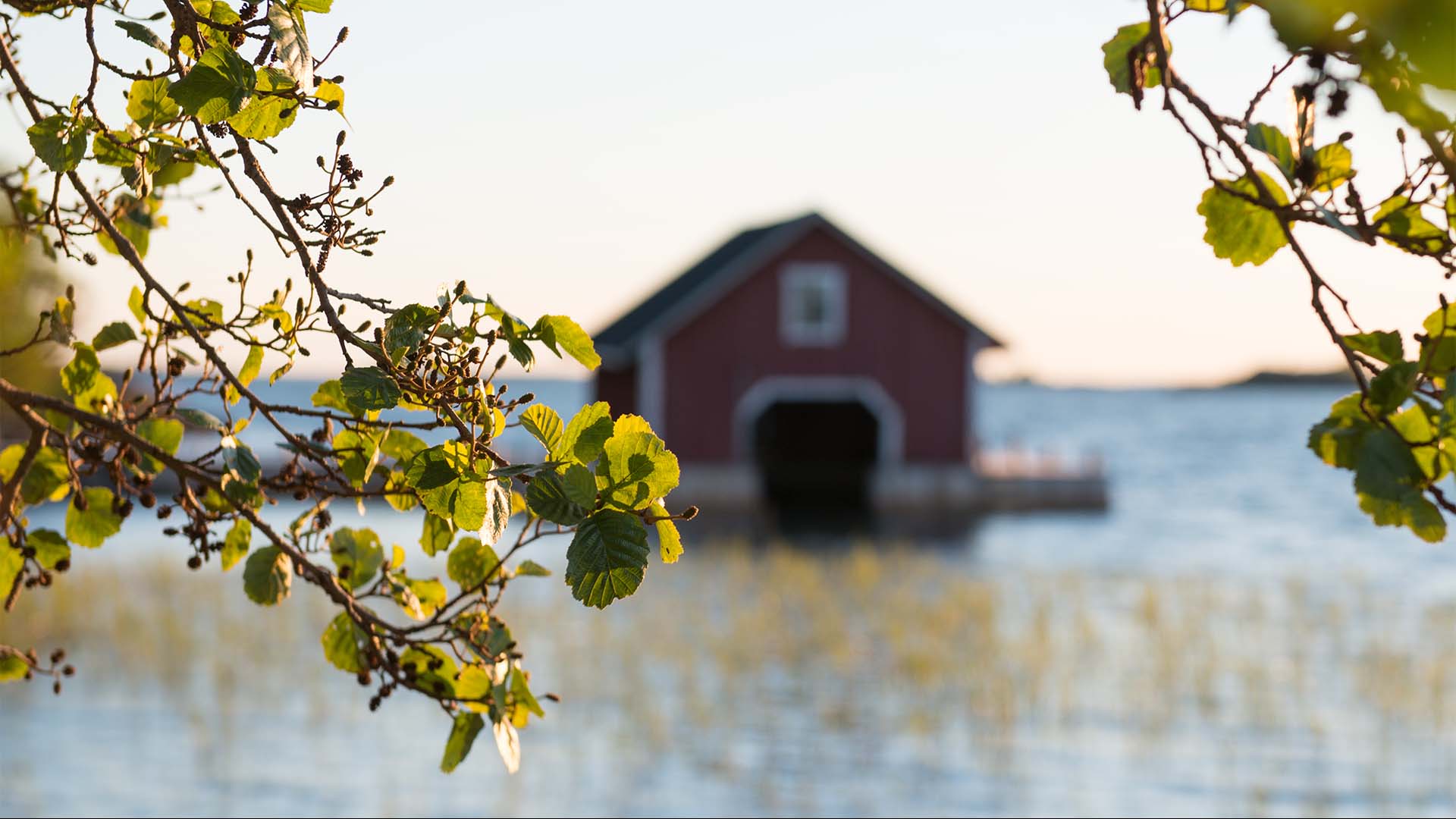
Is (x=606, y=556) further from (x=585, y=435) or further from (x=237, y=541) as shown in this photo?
(x=237, y=541)

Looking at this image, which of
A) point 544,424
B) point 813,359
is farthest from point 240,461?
point 813,359

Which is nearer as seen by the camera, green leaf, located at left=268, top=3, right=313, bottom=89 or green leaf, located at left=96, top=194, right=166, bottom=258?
green leaf, located at left=268, top=3, right=313, bottom=89

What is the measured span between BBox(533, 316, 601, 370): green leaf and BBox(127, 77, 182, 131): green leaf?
112cm

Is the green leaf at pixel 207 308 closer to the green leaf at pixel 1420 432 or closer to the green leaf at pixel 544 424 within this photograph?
the green leaf at pixel 544 424

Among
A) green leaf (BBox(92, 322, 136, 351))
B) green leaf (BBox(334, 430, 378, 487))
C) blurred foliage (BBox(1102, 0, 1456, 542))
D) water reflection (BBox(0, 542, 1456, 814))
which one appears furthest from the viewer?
water reflection (BBox(0, 542, 1456, 814))

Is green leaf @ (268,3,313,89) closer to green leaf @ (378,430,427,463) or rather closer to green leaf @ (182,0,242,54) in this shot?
green leaf @ (182,0,242,54)

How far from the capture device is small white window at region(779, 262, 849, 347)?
3027 cm

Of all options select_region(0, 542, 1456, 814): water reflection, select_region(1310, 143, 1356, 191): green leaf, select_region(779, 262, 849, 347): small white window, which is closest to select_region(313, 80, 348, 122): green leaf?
Answer: select_region(1310, 143, 1356, 191): green leaf

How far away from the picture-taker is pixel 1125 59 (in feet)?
7.07

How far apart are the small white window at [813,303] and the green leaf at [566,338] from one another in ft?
92.6

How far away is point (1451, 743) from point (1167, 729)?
7.01ft

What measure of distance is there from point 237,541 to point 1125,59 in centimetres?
212

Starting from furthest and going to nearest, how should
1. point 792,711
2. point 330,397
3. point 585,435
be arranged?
point 792,711, point 330,397, point 585,435

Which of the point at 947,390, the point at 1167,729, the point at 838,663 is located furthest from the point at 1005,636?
the point at 947,390
